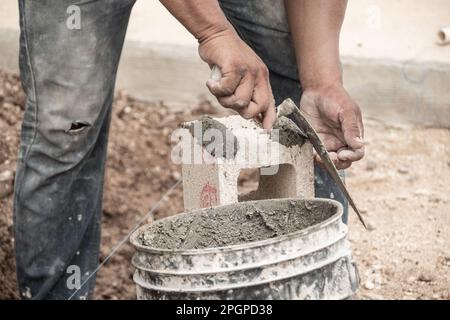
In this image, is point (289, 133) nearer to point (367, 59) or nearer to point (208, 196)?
point (208, 196)

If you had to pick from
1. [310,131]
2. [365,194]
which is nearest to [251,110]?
[310,131]

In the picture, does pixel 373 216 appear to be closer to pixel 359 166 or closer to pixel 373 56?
pixel 359 166

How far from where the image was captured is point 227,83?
7.91 ft

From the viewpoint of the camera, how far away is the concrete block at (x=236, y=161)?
2658 mm

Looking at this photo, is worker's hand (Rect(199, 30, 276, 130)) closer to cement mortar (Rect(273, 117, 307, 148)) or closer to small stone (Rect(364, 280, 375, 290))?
cement mortar (Rect(273, 117, 307, 148))

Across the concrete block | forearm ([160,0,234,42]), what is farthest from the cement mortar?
forearm ([160,0,234,42])

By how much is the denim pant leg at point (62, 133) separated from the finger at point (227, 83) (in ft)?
1.57

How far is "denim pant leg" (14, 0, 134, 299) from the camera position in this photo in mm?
2676

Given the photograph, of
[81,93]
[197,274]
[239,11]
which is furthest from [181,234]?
[239,11]

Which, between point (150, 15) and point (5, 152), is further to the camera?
point (150, 15)

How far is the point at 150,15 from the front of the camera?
4996mm

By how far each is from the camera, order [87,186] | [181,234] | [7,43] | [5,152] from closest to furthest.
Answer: [181,234]
[87,186]
[5,152]
[7,43]

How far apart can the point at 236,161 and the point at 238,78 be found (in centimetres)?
32
